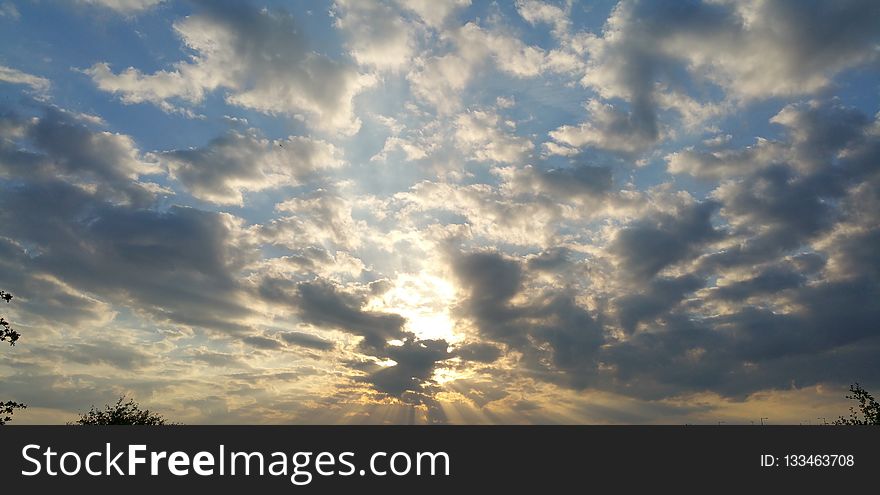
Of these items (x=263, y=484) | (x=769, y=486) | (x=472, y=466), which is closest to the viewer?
(x=263, y=484)

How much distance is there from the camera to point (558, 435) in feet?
135

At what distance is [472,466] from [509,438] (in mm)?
5933

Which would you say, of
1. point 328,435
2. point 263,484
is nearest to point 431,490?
point 328,435

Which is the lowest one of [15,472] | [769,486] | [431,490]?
[769,486]

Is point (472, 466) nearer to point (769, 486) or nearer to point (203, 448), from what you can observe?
point (203, 448)

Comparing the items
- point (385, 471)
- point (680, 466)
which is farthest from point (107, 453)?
point (680, 466)

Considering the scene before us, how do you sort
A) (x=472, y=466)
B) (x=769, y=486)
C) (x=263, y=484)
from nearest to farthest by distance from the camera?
(x=263, y=484) → (x=472, y=466) → (x=769, y=486)

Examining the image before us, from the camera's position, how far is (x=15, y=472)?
3111 cm

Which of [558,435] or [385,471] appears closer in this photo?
[385,471]

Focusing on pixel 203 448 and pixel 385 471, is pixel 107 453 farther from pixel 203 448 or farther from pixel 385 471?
pixel 385 471

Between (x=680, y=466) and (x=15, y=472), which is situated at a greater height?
(x=15, y=472)

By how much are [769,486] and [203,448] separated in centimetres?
4398

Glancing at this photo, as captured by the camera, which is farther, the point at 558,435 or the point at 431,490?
the point at 558,435

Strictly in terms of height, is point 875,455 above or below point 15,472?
below
